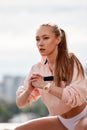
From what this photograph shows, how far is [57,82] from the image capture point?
2314 millimetres

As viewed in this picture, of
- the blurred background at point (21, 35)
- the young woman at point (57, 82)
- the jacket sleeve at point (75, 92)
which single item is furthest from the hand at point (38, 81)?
the blurred background at point (21, 35)

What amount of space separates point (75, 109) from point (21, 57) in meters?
6.54

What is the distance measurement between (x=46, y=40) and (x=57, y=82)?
0.21m

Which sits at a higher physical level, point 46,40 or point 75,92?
point 46,40

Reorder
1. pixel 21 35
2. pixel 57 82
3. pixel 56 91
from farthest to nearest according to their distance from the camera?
1. pixel 21 35
2. pixel 57 82
3. pixel 56 91

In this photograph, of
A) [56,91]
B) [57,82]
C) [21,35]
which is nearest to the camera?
[56,91]

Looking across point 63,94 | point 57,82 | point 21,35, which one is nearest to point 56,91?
point 63,94

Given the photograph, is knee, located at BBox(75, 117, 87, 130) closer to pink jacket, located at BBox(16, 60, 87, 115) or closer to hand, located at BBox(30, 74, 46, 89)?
pink jacket, located at BBox(16, 60, 87, 115)

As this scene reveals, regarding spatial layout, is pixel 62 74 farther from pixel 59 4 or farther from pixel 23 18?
pixel 23 18

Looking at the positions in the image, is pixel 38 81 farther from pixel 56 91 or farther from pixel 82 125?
pixel 82 125

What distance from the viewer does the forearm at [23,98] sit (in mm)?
2334

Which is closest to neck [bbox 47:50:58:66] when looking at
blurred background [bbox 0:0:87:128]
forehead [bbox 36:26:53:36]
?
forehead [bbox 36:26:53:36]

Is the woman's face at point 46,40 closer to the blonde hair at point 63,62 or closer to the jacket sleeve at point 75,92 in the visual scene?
the blonde hair at point 63,62

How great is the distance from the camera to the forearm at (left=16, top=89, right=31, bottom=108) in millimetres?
2334
